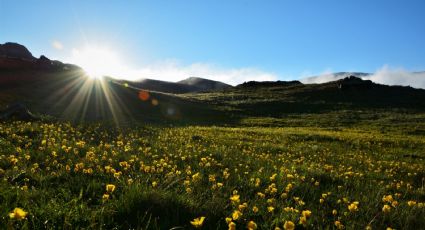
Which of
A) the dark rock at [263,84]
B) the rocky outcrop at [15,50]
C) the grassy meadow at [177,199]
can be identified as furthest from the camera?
the rocky outcrop at [15,50]

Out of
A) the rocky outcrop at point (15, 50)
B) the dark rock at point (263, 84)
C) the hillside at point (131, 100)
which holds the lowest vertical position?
the hillside at point (131, 100)

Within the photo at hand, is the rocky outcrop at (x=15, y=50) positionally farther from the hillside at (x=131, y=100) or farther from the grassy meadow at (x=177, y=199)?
the grassy meadow at (x=177, y=199)

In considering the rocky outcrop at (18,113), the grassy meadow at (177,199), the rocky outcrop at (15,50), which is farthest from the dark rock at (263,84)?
the grassy meadow at (177,199)

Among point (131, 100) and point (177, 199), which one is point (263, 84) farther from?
point (177, 199)

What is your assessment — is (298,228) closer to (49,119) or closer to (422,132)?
(49,119)

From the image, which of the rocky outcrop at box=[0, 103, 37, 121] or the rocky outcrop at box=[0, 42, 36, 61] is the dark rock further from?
the rocky outcrop at box=[0, 103, 37, 121]

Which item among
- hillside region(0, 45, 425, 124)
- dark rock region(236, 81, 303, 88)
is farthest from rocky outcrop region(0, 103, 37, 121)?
dark rock region(236, 81, 303, 88)

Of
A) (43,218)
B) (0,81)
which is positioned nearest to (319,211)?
(43,218)

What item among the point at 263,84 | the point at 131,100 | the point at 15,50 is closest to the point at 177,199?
the point at 131,100

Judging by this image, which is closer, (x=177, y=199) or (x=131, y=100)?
(x=177, y=199)

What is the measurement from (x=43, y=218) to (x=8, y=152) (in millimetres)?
5878

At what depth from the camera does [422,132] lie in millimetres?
42031

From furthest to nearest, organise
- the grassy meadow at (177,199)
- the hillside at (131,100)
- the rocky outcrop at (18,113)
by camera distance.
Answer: the hillside at (131,100)
the rocky outcrop at (18,113)
the grassy meadow at (177,199)

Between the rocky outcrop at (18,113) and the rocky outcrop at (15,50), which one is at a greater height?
the rocky outcrop at (15,50)
